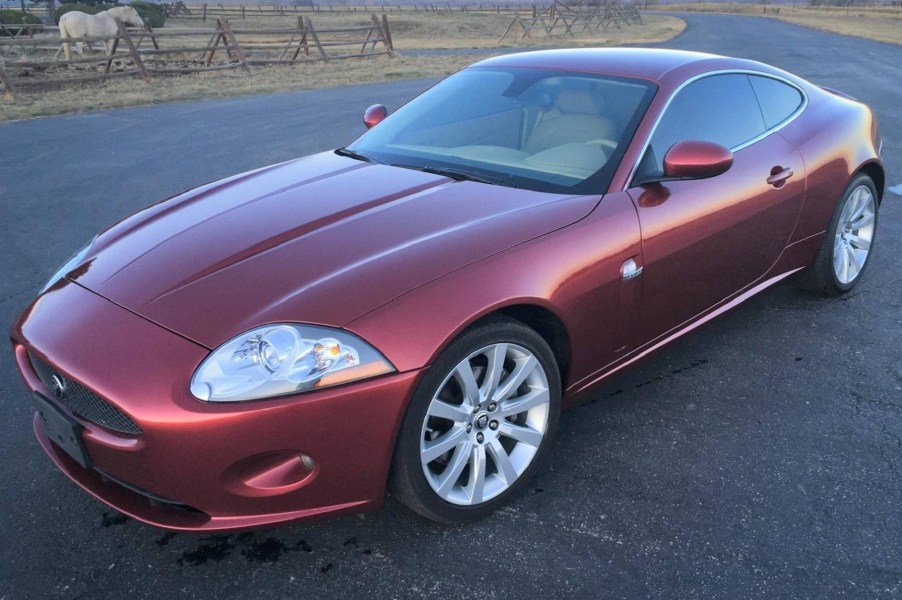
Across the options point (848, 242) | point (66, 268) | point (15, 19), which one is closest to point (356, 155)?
point (66, 268)

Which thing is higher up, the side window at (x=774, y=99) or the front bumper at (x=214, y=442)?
the side window at (x=774, y=99)

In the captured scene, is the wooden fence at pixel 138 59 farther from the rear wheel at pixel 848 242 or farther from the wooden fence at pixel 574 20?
the wooden fence at pixel 574 20

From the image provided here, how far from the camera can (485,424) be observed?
257cm

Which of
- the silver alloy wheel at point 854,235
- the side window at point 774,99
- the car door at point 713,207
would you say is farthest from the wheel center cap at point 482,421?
the silver alloy wheel at point 854,235

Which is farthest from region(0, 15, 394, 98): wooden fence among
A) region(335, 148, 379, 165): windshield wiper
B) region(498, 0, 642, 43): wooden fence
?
region(498, 0, 642, 43): wooden fence

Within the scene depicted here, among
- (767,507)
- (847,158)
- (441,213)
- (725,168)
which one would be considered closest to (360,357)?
(441,213)

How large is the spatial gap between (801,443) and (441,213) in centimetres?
175

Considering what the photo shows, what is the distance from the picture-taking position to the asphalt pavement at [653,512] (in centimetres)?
232

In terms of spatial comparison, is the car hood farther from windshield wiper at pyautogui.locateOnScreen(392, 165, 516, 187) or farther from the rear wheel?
the rear wheel

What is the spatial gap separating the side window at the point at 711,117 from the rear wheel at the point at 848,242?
86 cm

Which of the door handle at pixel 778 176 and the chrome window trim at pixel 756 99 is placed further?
the door handle at pixel 778 176

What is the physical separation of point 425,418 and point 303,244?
0.78m

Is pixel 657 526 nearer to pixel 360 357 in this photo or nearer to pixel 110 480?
pixel 360 357

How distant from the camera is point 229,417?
2062mm
